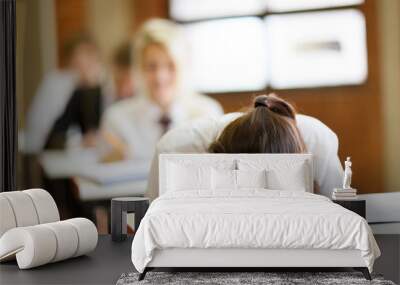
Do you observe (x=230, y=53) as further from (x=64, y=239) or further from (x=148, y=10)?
(x=64, y=239)

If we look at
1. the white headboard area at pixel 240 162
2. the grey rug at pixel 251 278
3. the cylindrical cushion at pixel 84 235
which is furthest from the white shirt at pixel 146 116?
the grey rug at pixel 251 278

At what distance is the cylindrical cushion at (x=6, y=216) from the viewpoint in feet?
17.7

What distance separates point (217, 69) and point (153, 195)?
4.72 ft

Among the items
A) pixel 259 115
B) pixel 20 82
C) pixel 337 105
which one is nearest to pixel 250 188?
pixel 259 115

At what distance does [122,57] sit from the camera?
285 inches

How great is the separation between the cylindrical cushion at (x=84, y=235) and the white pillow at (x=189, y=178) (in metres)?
0.97

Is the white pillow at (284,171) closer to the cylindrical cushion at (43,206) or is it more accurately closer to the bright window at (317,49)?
the bright window at (317,49)

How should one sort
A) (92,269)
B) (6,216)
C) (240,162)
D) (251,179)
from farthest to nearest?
(240,162) → (251,179) → (6,216) → (92,269)

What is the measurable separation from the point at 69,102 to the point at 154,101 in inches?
34.9

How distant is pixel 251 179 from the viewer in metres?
6.27

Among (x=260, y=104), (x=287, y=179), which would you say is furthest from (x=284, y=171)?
(x=260, y=104)

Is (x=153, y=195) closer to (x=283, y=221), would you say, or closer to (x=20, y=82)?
(x=20, y=82)

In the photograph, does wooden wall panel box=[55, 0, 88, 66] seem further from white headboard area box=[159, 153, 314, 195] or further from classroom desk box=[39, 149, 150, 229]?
white headboard area box=[159, 153, 314, 195]

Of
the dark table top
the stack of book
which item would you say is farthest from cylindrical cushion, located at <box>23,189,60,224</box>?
the stack of book
